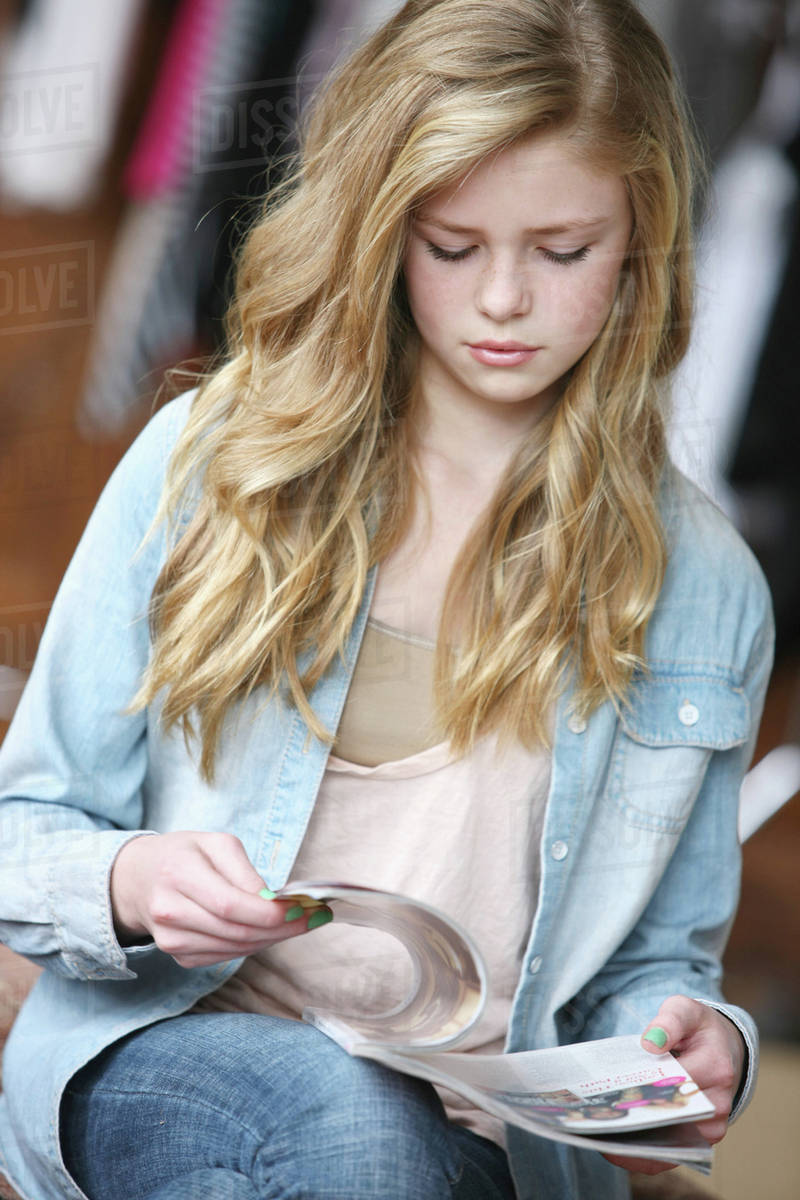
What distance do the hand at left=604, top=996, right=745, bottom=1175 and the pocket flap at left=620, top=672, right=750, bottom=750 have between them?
0.17 metres

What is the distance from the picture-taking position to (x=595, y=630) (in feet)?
2.93

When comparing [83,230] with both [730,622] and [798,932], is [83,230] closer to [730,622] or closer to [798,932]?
[730,622]

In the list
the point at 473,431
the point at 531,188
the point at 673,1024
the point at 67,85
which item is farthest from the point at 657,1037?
the point at 67,85

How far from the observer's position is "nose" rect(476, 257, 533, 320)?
787 mm

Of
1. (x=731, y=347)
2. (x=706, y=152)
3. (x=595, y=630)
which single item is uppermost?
(x=706, y=152)

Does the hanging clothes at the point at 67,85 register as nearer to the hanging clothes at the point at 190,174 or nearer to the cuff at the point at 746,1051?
the hanging clothes at the point at 190,174

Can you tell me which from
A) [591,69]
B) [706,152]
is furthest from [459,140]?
[706,152]

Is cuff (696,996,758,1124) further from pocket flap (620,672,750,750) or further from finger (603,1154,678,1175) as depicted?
pocket flap (620,672,750,750)

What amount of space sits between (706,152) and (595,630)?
31 centimetres

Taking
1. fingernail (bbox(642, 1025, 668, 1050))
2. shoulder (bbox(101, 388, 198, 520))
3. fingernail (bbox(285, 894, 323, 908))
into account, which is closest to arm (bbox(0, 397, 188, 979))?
shoulder (bbox(101, 388, 198, 520))

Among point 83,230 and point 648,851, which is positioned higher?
point 83,230

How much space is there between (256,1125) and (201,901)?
130 mm

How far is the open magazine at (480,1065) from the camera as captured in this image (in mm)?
726

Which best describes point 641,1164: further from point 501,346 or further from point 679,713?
point 501,346
